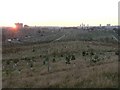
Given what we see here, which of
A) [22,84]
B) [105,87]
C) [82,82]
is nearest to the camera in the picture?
[105,87]

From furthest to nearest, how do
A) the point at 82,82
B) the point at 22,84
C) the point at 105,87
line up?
1. the point at 22,84
2. the point at 82,82
3. the point at 105,87

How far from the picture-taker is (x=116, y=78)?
19.0 meters

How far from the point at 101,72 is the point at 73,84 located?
3597 millimetres

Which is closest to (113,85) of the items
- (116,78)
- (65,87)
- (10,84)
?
(116,78)

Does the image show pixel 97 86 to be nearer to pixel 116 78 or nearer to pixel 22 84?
pixel 116 78

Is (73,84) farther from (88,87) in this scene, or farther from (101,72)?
(101,72)

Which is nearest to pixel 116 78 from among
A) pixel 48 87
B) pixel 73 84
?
pixel 73 84

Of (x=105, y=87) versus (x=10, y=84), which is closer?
(x=105, y=87)

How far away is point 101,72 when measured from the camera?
2098 centimetres

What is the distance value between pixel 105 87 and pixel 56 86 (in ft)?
10.3

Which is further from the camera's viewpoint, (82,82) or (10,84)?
(10,84)

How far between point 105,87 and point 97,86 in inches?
20.5

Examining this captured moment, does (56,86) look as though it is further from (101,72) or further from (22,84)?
(101,72)

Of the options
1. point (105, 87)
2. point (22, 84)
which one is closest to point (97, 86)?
point (105, 87)
